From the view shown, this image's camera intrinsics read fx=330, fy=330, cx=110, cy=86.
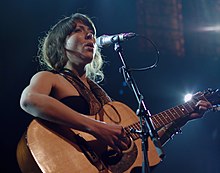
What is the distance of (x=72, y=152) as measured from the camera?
68.0 inches

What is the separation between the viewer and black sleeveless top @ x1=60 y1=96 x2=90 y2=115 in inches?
80.5

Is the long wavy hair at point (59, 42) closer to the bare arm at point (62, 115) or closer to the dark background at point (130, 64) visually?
the dark background at point (130, 64)

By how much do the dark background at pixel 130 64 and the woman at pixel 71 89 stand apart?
1.06 feet

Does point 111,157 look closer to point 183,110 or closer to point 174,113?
point 174,113

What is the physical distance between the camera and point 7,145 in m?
2.57

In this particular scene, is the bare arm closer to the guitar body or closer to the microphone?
the guitar body

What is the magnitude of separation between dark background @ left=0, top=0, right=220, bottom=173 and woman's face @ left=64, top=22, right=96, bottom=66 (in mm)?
638

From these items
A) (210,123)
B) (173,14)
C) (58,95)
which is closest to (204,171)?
(210,123)


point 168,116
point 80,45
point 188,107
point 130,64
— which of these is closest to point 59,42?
point 80,45

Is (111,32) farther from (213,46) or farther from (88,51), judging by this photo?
(213,46)

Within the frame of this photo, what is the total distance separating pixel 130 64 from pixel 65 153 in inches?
86.7

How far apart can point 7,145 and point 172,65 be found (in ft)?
7.49

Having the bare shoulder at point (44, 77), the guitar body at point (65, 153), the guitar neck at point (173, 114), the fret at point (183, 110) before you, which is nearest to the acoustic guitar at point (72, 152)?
the guitar body at point (65, 153)

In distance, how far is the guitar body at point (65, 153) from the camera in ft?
5.34
